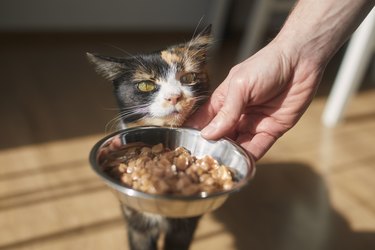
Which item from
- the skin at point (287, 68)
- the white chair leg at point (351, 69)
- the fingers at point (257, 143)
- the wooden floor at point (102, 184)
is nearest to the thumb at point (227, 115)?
the skin at point (287, 68)

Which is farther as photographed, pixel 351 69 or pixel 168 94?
pixel 351 69

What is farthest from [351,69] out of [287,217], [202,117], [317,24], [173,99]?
[173,99]

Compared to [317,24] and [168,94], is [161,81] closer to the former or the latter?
[168,94]

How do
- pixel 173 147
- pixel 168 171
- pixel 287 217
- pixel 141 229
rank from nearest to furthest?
pixel 168 171 < pixel 173 147 < pixel 141 229 < pixel 287 217

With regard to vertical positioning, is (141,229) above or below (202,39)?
below

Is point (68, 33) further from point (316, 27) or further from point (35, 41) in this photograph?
point (316, 27)
